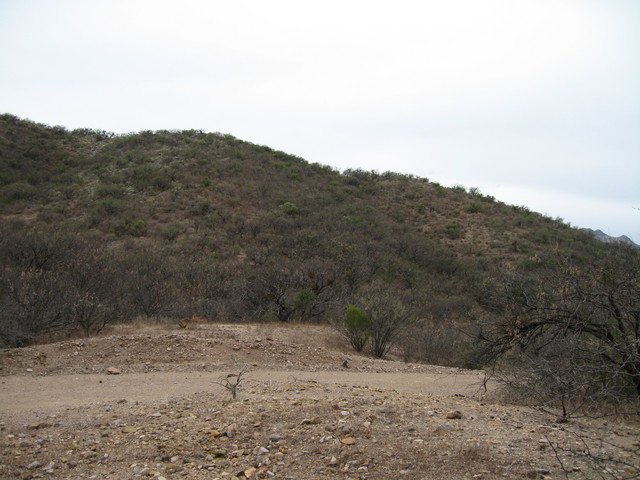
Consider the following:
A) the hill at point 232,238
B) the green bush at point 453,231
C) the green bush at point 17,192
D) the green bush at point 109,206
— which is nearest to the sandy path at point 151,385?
the hill at point 232,238

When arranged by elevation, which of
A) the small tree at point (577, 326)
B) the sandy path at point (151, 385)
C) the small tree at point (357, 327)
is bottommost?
the sandy path at point (151, 385)

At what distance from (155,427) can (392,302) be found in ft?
29.5

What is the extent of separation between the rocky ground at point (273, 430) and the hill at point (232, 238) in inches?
131

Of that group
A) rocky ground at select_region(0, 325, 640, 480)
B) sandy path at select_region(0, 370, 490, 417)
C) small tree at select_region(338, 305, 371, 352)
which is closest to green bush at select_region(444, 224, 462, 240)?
small tree at select_region(338, 305, 371, 352)

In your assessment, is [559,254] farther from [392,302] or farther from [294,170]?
[294,170]

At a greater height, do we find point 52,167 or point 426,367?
point 52,167

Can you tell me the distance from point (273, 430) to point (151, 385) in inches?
153

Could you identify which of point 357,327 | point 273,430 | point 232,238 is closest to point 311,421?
point 273,430

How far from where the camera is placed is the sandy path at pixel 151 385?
25.0 ft

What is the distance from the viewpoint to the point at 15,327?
36.1 ft

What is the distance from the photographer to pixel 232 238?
27.3 m

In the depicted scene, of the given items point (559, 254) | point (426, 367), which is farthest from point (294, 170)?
point (559, 254)

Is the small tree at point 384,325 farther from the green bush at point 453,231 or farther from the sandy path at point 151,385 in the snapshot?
the green bush at point 453,231

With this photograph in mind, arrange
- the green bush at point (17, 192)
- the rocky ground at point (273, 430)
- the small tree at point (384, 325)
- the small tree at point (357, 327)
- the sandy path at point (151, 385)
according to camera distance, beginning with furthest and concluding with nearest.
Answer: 1. the green bush at point (17, 192)
2. the small tree at point (384, 325)
3. the small tree at point (357, 327)
4. the sandy path at point (151, 385)
5. the rocky ground at point (273, 430)
